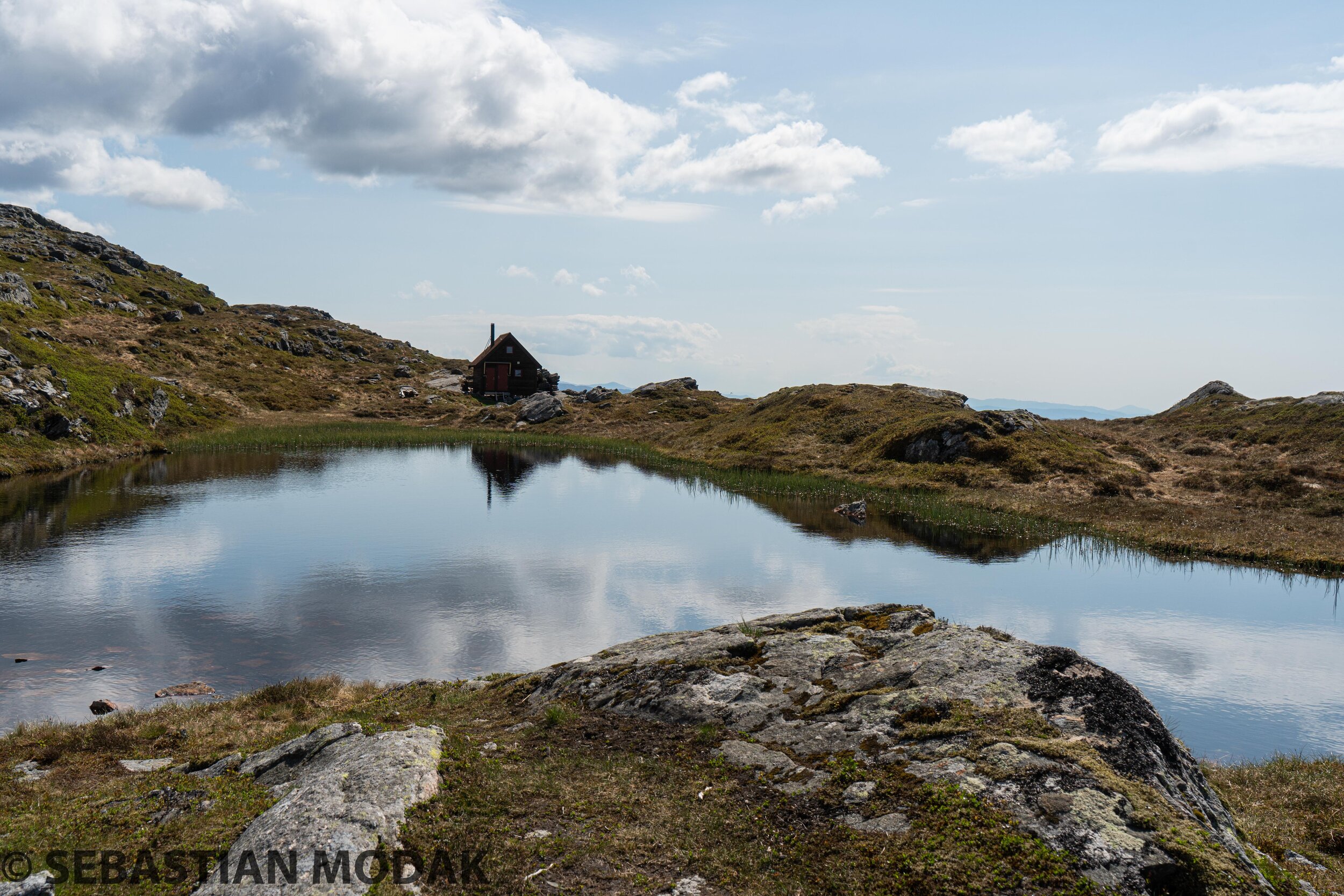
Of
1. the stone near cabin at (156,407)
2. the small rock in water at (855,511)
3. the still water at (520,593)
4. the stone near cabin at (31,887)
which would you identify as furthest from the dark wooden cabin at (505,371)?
the stone near cabin at (31,887)

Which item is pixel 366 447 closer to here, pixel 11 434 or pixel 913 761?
pixel 11 434

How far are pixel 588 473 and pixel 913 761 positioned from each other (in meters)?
63.1

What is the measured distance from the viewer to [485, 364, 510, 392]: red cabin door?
14488 cm

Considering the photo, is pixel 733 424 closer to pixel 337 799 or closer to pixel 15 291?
pixel 337 799

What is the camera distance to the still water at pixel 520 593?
21.0m

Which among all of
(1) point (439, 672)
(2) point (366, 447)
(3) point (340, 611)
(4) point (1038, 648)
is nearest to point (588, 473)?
(2) point (366, 447)

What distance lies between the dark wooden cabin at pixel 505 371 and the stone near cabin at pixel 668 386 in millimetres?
20925

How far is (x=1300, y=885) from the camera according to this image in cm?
726

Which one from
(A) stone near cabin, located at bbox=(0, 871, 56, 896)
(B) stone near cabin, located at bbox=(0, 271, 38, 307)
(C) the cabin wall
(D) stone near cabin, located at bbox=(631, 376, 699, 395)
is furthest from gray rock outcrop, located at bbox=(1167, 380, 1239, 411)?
(B) stone near cabin, located at bbox=(0, 271, 38, 307)

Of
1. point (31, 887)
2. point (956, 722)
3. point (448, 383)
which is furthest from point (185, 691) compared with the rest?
point (448, 383)

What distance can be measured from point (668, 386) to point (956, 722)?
13669 centimetres

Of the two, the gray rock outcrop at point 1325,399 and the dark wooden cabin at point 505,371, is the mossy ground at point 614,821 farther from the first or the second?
the dark wooden cabin at point 505,371

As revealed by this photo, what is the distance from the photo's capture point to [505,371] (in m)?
145

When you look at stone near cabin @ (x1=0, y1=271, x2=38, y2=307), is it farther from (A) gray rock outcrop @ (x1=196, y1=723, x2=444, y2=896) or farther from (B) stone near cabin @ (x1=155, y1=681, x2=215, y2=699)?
(A) gray rock outcrop @ (x1=196, y1=723, x2=444, y2=896)
